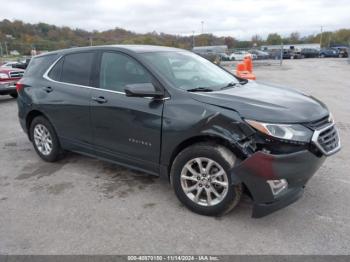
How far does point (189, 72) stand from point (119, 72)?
86cm

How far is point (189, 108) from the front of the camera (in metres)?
3.21

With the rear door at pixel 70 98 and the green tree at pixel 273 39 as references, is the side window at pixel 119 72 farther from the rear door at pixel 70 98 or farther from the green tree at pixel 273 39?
the green tree at pixel 273 39

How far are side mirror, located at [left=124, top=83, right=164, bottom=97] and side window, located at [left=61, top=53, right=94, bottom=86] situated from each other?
3.47 ft

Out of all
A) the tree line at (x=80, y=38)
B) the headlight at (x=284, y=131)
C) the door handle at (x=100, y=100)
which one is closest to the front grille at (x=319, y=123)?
the headlight at (x=284, y=131)

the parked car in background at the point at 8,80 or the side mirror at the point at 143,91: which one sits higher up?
the side mirror at the point at 143,91

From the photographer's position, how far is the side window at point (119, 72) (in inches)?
144

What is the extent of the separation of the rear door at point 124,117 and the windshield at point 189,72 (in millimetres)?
230

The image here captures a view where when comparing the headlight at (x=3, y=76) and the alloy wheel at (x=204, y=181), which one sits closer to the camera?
the alloy wheel at (x=204, y=181)

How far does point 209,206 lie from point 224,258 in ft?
2.11

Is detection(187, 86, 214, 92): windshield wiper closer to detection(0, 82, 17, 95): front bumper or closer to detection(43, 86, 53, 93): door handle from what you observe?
detection(43, 86, 53, 93): door handle

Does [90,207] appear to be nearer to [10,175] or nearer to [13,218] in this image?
[13,218]

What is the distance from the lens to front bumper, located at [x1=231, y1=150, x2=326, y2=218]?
2791 mm

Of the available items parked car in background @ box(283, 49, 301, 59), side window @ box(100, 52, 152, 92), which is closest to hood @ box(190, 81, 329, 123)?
side window @ box(100, 52, 152, 92)

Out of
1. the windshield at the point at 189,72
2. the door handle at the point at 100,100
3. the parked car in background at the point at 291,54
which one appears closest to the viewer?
the windshield at the point at 189,72
